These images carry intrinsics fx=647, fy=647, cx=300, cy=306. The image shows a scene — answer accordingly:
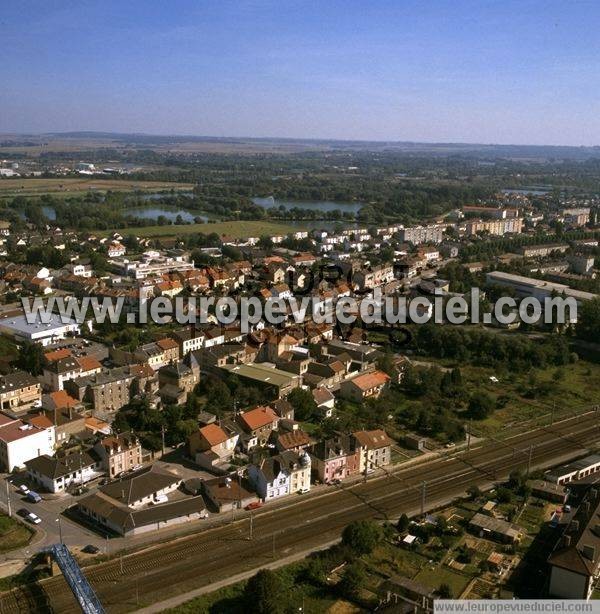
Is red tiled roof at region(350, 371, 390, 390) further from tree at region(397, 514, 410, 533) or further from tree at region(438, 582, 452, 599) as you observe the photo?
tree at region(438, 582, 452, 599)

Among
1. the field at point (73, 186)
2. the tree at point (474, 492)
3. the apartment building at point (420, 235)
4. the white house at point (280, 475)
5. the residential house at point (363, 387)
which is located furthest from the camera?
the field at point (73, 186)

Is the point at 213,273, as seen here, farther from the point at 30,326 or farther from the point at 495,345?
the point at 495,345

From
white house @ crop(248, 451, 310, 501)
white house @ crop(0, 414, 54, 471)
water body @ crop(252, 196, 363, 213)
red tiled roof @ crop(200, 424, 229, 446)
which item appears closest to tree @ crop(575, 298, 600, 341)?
white house @ crop(248, 451, 310, 501)

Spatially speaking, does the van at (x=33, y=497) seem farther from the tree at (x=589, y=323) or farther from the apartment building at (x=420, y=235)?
the apartment building at (x=420, y=235)

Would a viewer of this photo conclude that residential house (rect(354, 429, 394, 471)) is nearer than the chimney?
No

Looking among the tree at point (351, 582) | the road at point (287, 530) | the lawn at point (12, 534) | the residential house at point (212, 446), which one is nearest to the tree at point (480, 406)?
the road at point (287, 530)

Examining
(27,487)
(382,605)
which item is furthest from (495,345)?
(27,487)

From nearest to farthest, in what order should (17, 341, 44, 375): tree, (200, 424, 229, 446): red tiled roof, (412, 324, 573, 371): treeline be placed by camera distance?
(200, 424, 229, 446): red tiled roof < (17, 341, 44, 375): tree < (412, 324, 573, 371): treeline
